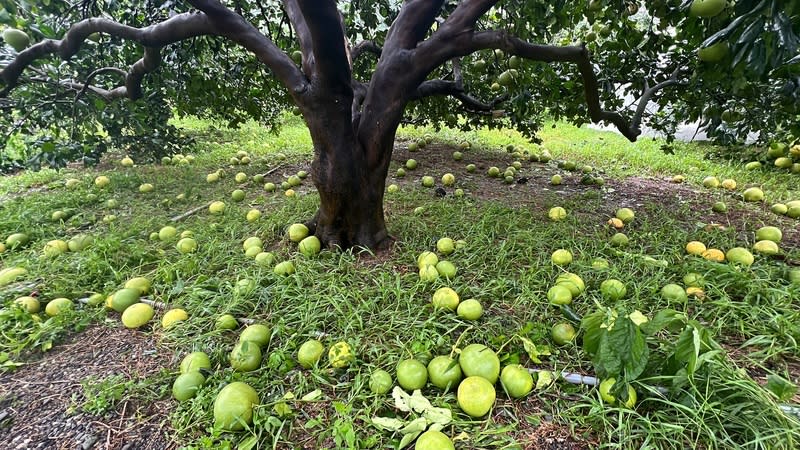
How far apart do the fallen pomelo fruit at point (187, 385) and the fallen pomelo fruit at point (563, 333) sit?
1797mm

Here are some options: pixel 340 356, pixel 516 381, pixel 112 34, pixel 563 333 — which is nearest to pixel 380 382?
pixel 340 356

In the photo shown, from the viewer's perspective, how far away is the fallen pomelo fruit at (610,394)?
1.49 m

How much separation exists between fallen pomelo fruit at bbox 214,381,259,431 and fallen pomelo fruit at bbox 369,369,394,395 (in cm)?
52

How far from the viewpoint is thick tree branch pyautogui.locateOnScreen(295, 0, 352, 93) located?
79.7 inches

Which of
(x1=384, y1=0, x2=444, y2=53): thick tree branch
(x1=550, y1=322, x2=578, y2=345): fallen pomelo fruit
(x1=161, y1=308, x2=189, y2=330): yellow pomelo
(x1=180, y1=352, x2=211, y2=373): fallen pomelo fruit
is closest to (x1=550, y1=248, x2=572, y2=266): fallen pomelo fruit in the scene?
(x1=550, y1=322, x2=578, y2=345): fallen pomelo fruit

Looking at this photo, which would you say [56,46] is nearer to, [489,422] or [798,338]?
[489,422]

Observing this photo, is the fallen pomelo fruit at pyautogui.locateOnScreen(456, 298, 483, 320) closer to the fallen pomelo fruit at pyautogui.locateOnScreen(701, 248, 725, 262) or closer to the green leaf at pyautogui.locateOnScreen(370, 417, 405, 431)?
the green leaf at pyautogui.locateOnScreen(370, 417, 405, 431)

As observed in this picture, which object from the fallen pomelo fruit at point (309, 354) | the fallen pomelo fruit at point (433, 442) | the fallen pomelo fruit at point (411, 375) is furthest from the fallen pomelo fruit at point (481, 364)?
the fallen pomelo fruit at point (309, 354)

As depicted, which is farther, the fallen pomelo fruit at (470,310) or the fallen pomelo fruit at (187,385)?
the fallen pomelo fruit at (470,310)

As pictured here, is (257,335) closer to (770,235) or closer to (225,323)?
(225,323)

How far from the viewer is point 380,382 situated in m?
1.69

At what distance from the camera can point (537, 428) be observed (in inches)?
61.6

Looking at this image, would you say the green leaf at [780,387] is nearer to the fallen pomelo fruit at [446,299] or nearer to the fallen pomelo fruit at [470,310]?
the fallen pomelo fruit at [470,310]

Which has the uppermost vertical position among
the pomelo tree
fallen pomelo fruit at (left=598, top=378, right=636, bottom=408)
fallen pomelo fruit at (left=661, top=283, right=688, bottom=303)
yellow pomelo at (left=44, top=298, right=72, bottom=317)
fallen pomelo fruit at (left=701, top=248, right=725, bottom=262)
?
the pomelo tree
